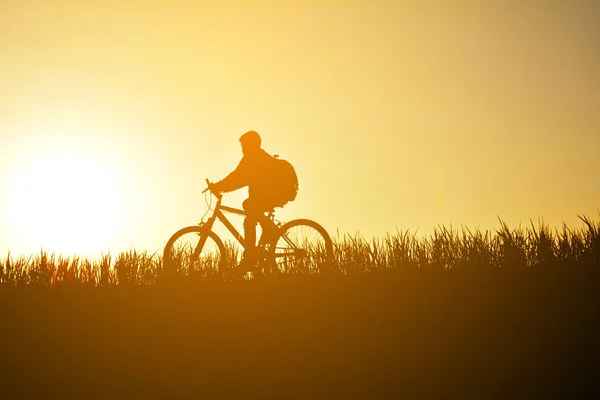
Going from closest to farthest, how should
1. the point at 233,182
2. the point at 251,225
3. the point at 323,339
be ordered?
the point at 323,339, the point at 251,225, the point at 233,182

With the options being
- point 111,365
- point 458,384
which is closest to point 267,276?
point 111,365

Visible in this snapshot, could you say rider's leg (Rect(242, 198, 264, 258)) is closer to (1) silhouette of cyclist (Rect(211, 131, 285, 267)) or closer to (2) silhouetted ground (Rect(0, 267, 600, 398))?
(1) silhouette of cyclist (Rect(211, 131, 285, 267))

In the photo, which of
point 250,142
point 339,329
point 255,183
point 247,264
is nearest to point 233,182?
point 255,183

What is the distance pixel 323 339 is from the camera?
7.28 metres

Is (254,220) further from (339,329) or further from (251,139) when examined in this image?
(339,329)

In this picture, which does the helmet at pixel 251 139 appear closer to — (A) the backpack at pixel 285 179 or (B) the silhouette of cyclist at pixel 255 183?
(B) the silhouette of cyclist at pixel 255 183

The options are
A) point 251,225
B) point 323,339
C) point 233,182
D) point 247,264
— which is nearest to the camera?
point 323,339

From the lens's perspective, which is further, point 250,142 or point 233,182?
point 233,182

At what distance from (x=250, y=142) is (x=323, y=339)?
4.53 metres

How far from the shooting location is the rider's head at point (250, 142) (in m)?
10.7

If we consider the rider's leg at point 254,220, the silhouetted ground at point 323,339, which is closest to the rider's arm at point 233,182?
the rider's leg at point 254,220

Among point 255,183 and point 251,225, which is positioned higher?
point 255,183

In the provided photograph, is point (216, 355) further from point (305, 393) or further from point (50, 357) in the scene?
point (50, 357)

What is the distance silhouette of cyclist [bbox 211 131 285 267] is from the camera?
10656 mm
